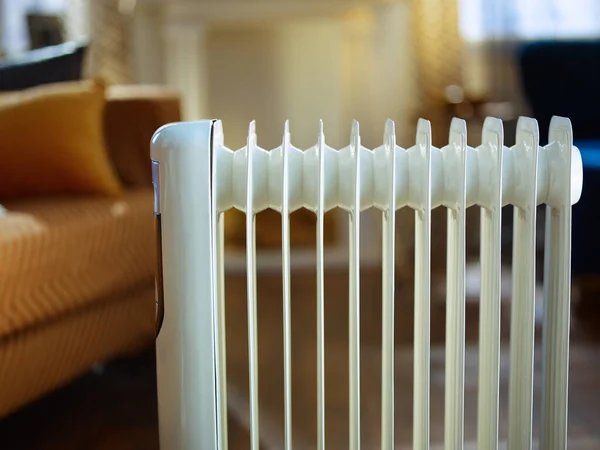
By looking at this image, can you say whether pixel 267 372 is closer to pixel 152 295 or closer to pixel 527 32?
pixel 152 295

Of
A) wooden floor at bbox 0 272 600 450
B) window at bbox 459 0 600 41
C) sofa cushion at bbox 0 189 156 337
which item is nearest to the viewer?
sofa cushion at bbox 0 189 156 337

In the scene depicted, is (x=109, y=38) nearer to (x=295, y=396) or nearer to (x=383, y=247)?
(x=295, y=396)

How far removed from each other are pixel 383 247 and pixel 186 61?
215 cm

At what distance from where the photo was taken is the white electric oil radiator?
3.26ft

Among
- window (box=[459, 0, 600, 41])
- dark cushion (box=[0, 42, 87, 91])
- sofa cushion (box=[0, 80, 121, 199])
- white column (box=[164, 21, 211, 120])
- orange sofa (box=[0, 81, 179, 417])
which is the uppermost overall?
window (box=[459, 0, 600, 41])

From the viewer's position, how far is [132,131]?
1.97 m

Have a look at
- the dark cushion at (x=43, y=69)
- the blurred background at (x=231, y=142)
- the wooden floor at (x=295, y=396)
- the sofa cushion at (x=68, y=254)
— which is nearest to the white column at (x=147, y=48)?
the blurred background at (x=231, y=142)

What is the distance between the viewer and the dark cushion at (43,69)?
1.93m

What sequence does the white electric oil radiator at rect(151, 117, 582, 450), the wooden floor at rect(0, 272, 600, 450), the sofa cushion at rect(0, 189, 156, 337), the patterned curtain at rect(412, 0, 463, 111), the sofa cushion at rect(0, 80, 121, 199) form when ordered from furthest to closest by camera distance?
the patterned curtain at rect(412, 0, 463, 111)
the sofa cushion at rect(0, 80, 121, 199)
the wooden floor at rect(0, 272, 600, 450)
the sofa cushion at rect(0, 189, 156, 337)
the white electric oil radiator at rect(151, 117, 582, 450)

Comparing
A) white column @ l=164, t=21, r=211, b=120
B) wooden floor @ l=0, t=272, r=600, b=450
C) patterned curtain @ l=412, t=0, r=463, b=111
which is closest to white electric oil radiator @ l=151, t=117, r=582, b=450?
wooden floor @ l=0, t=272, r=600, b=450

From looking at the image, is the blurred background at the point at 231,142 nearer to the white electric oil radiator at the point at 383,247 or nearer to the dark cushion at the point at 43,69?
the dark cushion at the point at 43,69

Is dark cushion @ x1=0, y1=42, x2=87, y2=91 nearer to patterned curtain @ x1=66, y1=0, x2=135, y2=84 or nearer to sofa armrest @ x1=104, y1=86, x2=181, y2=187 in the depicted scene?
sofa armrest @ x1=104, y1=86, x2=181, y2=187

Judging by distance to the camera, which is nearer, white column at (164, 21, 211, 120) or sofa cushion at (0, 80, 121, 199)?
sofa cushion at (0, 80, 121, 199)

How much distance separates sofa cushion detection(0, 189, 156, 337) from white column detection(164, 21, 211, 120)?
4.11 feet
